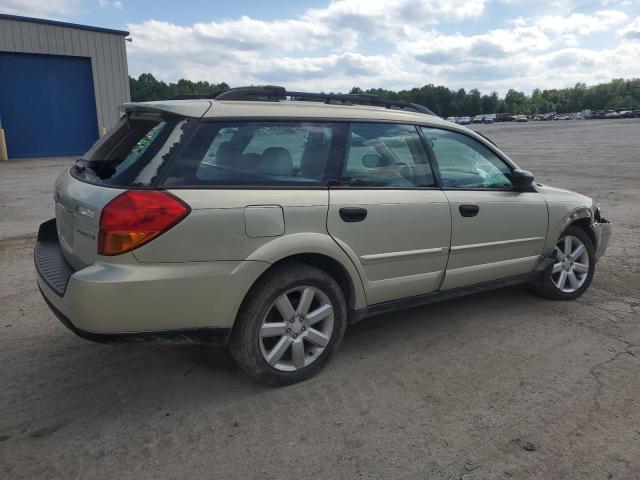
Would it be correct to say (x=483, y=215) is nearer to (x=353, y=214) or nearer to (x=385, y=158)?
(x=385, y=158)

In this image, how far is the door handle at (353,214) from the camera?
130 inches

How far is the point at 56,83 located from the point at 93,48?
1.97 meters

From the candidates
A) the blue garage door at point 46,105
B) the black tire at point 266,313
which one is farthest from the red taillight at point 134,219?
the blue garage door at point 46,105

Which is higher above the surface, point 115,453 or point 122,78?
point 122,78

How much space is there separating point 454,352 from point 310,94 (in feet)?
6.77

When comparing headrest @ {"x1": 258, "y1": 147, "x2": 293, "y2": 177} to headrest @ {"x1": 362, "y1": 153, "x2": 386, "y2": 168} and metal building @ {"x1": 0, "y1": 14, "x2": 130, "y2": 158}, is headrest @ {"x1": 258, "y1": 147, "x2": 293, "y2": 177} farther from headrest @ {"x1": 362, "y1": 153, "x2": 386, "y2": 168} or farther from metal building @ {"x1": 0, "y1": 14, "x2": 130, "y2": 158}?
metal building @ {"x1": 0, "y1": 14, "x2": 130, "y2": 158}

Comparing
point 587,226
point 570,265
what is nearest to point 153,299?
point 570,265

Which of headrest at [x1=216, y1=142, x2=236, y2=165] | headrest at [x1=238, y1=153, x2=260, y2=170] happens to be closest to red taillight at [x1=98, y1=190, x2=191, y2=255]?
headrest at [x1=216, y1=142, x2=236, y2=165]

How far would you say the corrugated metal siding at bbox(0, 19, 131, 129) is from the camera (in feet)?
62.3

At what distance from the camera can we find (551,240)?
4.62 m

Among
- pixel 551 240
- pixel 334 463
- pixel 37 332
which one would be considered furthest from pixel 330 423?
pixel 551 240

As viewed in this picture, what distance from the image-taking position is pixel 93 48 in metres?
20.9

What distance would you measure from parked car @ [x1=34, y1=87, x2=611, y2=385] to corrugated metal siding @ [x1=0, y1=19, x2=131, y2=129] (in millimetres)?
17759

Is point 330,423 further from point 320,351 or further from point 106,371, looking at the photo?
point 106,371
